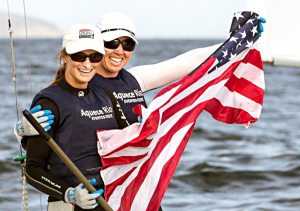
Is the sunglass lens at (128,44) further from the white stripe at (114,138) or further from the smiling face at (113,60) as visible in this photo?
the white stripe at (114,138)

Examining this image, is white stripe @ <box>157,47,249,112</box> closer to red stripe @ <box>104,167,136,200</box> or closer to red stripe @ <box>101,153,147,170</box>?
red stripe @ <box>101,153,147,170</box>

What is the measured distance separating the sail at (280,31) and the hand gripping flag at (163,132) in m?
0.50

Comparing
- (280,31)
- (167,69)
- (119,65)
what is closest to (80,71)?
(119,65)

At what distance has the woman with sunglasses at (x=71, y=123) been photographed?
5742 mm

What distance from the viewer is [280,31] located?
7.23 metres

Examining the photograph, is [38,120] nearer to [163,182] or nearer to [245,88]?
[163,182]

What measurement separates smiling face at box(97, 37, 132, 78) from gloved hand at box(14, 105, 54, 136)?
27.6 inches

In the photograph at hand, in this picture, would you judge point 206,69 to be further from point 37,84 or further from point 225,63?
point 37,84

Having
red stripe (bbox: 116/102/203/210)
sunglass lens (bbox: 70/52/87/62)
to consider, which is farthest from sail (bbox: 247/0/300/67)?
sunglass lens (bbox: 70/52/87/62)

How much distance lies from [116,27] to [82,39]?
542 mm

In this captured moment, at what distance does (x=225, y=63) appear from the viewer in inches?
253

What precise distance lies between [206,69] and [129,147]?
2.24ft

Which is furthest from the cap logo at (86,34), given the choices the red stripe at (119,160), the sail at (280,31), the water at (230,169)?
the water at (230,169)

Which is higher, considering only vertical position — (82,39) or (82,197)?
(82,39)
